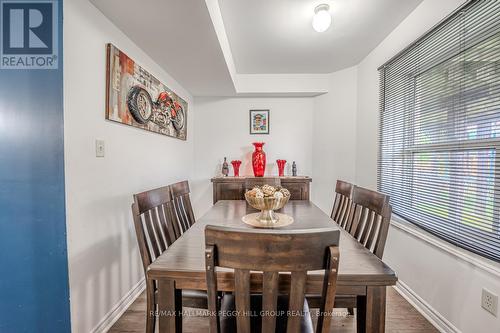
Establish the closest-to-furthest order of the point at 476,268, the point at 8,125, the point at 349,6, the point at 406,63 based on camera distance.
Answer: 1. the point at 8,125
2. the point at 476,268
3. the point at 349,6
4. the point at 406,63

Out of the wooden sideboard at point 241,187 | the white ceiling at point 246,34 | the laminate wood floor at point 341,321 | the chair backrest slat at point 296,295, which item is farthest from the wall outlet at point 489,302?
the white ceiling at point 246,34

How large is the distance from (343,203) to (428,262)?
731 millimetres

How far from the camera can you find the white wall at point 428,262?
137 centimetres

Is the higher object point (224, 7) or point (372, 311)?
point (224, 7)

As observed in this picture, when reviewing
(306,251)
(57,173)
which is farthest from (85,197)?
(306,251)

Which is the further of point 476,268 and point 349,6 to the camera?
point 349,6

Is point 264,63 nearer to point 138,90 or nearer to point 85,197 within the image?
point 138,90

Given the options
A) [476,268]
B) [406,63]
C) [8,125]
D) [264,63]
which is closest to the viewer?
[8,125]

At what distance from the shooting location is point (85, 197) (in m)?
1.42

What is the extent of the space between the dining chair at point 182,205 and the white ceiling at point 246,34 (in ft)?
3.86

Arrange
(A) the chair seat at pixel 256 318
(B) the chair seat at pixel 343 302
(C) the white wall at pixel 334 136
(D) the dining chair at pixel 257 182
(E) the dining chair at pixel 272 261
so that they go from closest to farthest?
(E) the dining chair at pixel 272 261, (A) the chair seat at pixel 256 318, (B) the chair seat at pixel 343 302, (D) the dining chair at pixel 257 182, (C) the white wall at pixel 334 136

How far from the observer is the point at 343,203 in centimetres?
194

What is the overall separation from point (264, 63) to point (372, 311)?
276cm

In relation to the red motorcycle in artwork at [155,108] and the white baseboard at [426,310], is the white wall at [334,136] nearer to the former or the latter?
the white baseboard at [426,310]
